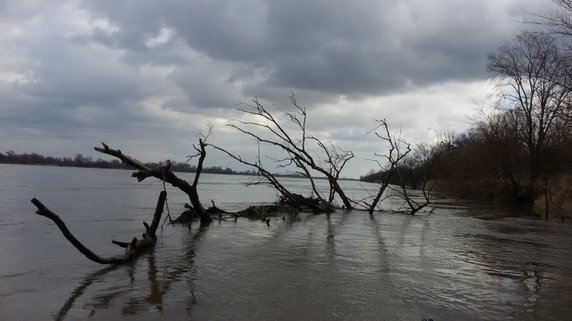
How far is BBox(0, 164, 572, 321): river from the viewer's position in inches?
271

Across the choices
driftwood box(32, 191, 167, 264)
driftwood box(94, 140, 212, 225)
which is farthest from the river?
driftwood box(94, 140, 212, 225)

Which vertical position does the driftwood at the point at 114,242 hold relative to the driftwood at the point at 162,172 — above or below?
below

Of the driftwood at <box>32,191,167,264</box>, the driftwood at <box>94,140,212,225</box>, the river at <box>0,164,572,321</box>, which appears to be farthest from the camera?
the driftwood at <box>94,140,212,225</box>

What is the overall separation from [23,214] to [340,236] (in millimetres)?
14635

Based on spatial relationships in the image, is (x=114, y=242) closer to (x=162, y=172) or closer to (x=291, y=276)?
(x=291, y=276)

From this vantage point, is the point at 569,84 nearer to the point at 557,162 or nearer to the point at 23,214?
the point at 557,162

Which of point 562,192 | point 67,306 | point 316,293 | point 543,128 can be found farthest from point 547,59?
point 67,306

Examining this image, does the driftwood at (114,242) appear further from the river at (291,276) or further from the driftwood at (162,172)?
the driftwood at (162,172)

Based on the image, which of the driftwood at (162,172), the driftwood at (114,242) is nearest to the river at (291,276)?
the driftwood at (114,242)

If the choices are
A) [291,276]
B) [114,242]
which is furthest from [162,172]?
[291,276]

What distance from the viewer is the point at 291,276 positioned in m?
9.04

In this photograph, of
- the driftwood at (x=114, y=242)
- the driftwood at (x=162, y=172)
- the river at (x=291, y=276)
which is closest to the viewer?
the river at (x=291, y=276)

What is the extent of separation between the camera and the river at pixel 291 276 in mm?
6875

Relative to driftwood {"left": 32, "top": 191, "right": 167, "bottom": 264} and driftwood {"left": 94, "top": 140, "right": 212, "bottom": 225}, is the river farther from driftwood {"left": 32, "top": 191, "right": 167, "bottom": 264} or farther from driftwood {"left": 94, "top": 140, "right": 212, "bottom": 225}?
driftwood {"left": 94, "top": 140, "right": 212, "bottom": 225}
